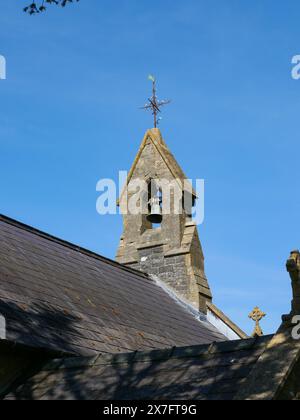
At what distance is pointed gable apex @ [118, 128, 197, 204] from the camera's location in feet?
72.6

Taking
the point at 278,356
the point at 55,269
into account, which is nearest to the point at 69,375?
the point at 278,356

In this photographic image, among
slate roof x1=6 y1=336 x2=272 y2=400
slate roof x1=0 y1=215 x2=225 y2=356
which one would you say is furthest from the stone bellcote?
slate roof x1=6 y1=336 x2=272 y2=400

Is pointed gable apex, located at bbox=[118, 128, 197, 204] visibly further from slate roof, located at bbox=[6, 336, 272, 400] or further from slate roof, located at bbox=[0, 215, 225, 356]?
slate roof, located at bbox=[6, 336, 272, 400]

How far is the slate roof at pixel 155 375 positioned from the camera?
28.1ft

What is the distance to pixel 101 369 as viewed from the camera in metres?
9.89

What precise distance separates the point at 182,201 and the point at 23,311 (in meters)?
10.9

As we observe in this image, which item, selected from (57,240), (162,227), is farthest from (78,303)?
(162,227)

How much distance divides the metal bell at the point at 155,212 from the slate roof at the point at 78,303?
2.41m

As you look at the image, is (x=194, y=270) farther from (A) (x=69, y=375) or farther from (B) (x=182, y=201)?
(A) (x=69, y=375)

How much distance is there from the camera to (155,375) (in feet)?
30.2

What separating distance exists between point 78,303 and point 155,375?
4.71m

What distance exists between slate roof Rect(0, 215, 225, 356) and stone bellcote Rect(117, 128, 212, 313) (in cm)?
132

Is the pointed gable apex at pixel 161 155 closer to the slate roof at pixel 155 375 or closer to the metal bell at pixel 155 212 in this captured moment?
the metal bell at pixel 155 212
